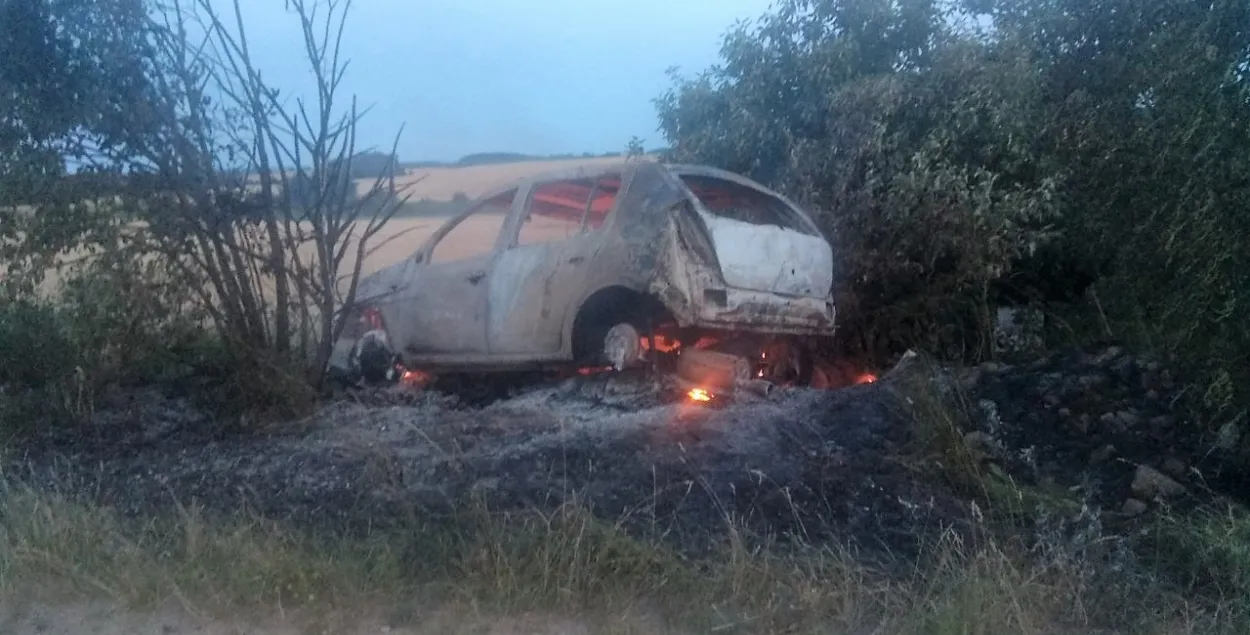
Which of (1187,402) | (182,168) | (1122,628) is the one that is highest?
(182,168)

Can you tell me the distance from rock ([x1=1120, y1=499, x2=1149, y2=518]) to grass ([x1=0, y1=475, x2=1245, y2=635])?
496 millimetres

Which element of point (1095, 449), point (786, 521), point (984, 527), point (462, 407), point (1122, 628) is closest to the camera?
point (1122, 628)

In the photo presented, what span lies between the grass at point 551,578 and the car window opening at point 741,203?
2704 mm

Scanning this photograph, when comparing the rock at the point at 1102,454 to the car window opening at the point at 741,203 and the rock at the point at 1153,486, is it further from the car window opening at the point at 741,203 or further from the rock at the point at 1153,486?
the car window opening at the point at 741,203

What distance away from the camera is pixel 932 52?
9.56m

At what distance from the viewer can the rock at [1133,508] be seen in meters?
6.12

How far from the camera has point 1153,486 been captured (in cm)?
632

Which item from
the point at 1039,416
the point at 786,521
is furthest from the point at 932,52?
the point at 786,521

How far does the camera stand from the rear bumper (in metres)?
7.69

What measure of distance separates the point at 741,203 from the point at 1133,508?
10.1 feet

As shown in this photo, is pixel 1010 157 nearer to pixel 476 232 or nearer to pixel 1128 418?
pixel 1128 418

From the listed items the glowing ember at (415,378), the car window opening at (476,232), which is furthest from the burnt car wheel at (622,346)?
the glowing ember at (415,378)

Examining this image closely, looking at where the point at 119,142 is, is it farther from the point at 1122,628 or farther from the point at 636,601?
the point at 1122,628

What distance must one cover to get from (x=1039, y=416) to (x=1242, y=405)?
1.26m
